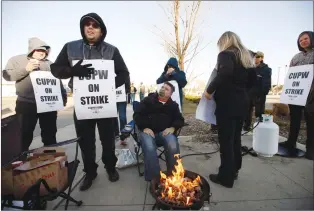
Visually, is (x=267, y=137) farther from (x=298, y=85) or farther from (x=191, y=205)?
(x=191, y=205)

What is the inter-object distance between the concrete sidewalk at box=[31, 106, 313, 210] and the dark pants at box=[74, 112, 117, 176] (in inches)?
12.7

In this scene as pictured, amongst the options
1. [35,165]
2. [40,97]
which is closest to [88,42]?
[40,97]

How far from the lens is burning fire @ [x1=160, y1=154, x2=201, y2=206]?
1.83 m

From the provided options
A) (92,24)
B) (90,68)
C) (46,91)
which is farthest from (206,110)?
(46,91)

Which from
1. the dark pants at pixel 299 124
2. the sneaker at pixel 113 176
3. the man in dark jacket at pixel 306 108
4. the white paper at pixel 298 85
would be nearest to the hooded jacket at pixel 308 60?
the man in dark jacket at pixel 306 108

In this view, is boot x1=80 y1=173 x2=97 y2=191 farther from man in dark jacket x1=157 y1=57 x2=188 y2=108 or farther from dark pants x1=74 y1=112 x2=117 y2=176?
man in dark jacket x1=157 y1=57 x2=188 y2=108

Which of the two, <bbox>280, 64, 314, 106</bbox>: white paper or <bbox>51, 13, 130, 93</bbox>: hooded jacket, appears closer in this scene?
<bbox>51, 13, 130, 93</bbox>: hooded jacket

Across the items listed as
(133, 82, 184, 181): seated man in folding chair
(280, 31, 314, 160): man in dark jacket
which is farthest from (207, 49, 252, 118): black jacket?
(280, 31, 314, 160): man in dark jacket

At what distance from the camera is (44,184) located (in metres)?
1.98

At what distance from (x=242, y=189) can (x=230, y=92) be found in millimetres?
1334

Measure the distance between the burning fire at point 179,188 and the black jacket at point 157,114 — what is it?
1.25 m

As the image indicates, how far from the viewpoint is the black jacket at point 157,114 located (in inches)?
133

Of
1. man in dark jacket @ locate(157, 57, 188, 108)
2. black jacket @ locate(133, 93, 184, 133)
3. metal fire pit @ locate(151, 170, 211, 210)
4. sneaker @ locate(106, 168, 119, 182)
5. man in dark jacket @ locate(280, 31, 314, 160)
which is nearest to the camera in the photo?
metal fire pit @ locate(151, 170, 211, 210)

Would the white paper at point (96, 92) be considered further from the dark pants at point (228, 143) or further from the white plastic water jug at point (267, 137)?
the white plastic water jug at point (267, 137)
